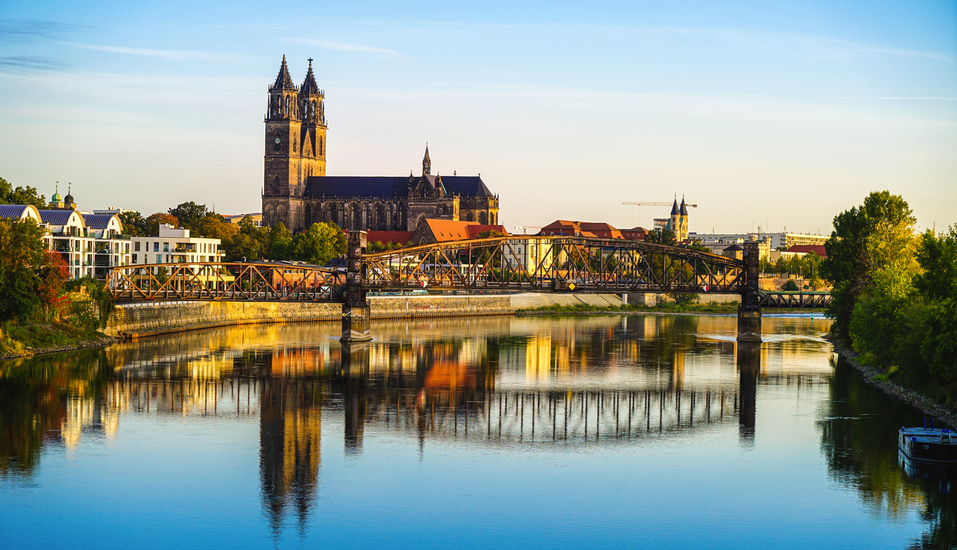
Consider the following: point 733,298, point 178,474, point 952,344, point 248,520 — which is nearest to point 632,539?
point 248,520

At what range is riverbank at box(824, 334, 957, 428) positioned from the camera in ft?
141

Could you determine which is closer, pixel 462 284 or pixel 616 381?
pixel 616 381

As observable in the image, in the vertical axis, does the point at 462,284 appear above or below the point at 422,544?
above

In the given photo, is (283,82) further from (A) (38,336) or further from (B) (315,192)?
(A) (38,336)

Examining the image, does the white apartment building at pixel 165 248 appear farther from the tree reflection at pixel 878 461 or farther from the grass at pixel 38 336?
the tree reflection at pixel 878 461

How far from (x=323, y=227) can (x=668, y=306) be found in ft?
184

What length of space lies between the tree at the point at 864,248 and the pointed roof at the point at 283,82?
12818 cm

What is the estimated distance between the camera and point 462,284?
87.6m

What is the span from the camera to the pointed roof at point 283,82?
622 feet

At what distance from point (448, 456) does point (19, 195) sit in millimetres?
80686

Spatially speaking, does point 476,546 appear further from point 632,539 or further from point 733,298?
point 733,298

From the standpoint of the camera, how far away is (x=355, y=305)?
83312mm

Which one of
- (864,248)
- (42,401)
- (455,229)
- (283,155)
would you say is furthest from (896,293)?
(283,155)

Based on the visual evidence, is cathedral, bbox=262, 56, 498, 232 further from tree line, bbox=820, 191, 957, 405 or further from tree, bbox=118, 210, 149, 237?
tree line, bbox=820, 191, 957, 405
